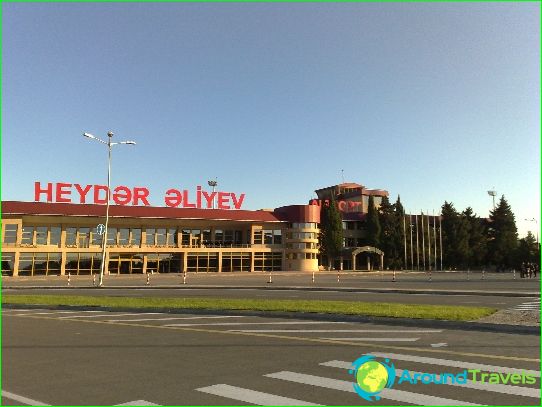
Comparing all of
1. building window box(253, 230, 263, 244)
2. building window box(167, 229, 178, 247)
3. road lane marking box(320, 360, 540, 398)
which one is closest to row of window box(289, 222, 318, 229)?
building window box(253, 230, 263, 244)

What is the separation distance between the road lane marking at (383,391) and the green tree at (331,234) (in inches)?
2693

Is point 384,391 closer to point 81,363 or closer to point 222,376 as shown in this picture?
point 222,376

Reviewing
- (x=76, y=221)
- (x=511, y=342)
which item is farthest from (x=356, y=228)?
(x=511, y=342)

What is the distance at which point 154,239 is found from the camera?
6266cm

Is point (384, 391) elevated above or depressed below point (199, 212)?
below

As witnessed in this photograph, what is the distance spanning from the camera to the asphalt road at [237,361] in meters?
6.86

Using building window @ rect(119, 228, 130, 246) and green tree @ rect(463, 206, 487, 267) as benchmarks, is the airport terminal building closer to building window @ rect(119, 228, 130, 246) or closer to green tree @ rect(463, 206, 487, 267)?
building window @ rect(119, 228, 130, 246)

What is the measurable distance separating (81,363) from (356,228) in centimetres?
7866

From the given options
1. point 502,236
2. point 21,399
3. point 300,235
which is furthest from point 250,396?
point 502,236

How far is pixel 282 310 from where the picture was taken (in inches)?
687

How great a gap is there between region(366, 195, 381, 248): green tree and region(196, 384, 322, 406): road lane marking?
253ft

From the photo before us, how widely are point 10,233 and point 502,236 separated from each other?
85.1 metres

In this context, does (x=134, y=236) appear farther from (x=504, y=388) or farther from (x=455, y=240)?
(x=455, y=240)

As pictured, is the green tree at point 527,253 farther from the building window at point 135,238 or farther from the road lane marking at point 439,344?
the road lane marking at point 439,344
